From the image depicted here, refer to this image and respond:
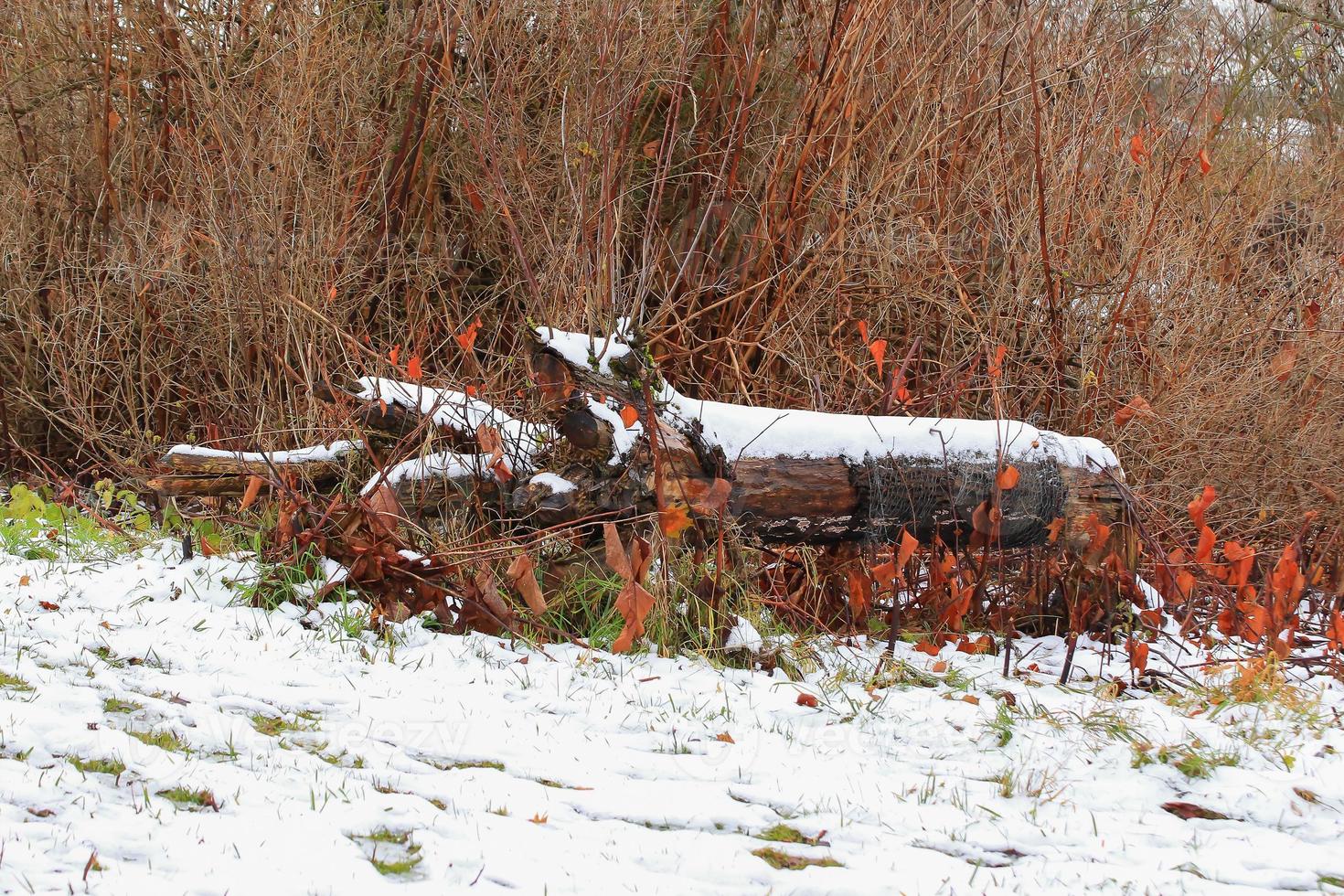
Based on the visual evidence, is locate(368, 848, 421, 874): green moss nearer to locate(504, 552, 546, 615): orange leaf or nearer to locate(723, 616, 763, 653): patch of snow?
locate(504, 552, 546, 615): orange leaf

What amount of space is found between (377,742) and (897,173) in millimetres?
4961

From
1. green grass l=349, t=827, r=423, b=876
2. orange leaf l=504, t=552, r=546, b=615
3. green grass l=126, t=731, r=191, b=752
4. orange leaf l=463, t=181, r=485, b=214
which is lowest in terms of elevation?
green grass l=126, t=731, r=191, b=752

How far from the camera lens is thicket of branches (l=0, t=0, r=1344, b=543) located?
6582mm

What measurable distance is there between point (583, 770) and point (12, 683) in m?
1.65

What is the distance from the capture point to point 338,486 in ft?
16.3

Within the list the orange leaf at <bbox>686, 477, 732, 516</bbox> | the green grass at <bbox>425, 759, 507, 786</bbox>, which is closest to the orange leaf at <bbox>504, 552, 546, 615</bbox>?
the orange leaf at <bbox>686, 477, 732, 516</bbox>

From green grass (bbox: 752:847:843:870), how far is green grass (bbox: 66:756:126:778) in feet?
4.93

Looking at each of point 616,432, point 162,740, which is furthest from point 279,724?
point 616,432

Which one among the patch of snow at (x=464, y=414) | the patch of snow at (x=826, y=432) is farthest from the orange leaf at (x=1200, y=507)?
the patch of snow at (x=464, y=414)

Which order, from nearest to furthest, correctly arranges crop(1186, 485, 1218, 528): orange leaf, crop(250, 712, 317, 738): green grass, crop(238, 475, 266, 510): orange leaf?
crop(250, 712, 317, 738): green grass, crop(1186, 485, 1218, 528): orange leaf, crop(238, 475, 266, 510): orange leaf

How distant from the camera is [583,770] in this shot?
9.65 feet

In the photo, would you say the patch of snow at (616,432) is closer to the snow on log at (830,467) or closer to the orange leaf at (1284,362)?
the snow on log at (830,467)

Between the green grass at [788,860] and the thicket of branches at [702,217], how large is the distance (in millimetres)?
4025

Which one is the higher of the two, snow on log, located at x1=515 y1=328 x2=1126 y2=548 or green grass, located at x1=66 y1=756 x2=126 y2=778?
snow on log, located at x1=515 y1=328 x2=1126 y2=548
